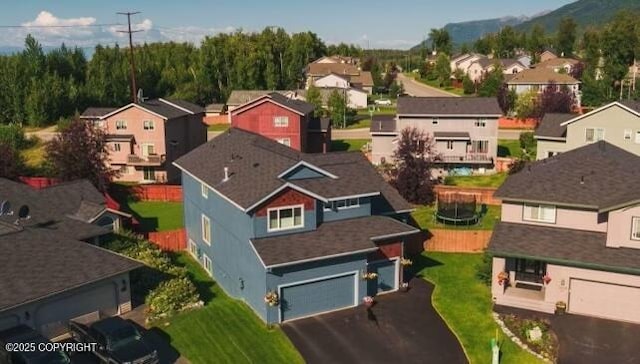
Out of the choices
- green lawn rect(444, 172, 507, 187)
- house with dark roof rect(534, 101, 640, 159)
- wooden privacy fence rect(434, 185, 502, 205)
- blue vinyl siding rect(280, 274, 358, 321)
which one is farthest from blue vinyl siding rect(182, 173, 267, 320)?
house with dark roof rect(534, 101, 640, 159)

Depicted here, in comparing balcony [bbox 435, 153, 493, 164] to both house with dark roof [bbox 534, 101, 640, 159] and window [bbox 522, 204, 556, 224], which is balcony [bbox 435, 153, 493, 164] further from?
window [bbox 522, 204, 556, 224]

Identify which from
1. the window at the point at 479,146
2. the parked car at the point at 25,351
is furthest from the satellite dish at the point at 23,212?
the window at the point at 479,146

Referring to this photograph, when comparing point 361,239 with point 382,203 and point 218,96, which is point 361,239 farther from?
point 218,96

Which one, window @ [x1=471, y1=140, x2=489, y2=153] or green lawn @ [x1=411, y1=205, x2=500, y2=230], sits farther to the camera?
window @ [x1=471, y1=140, x2=489, y2=153]

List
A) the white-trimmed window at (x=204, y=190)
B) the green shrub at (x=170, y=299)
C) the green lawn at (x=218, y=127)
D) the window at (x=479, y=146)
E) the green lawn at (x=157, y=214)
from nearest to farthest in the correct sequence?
the green shrub at (x=170, y=299) → the white-trimmed window at (x=204, y=190) → the green lawn at (x=157, y=214) → the window at (x=479, y=146) → the green lawn at (x=218, y=127)

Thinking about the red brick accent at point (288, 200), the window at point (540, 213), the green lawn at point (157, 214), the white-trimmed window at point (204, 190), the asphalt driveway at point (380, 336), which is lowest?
the asphalt driveway at point (380, 336)

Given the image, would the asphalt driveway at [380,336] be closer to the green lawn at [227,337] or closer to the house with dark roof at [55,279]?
A: the green lawn at [227,337]
